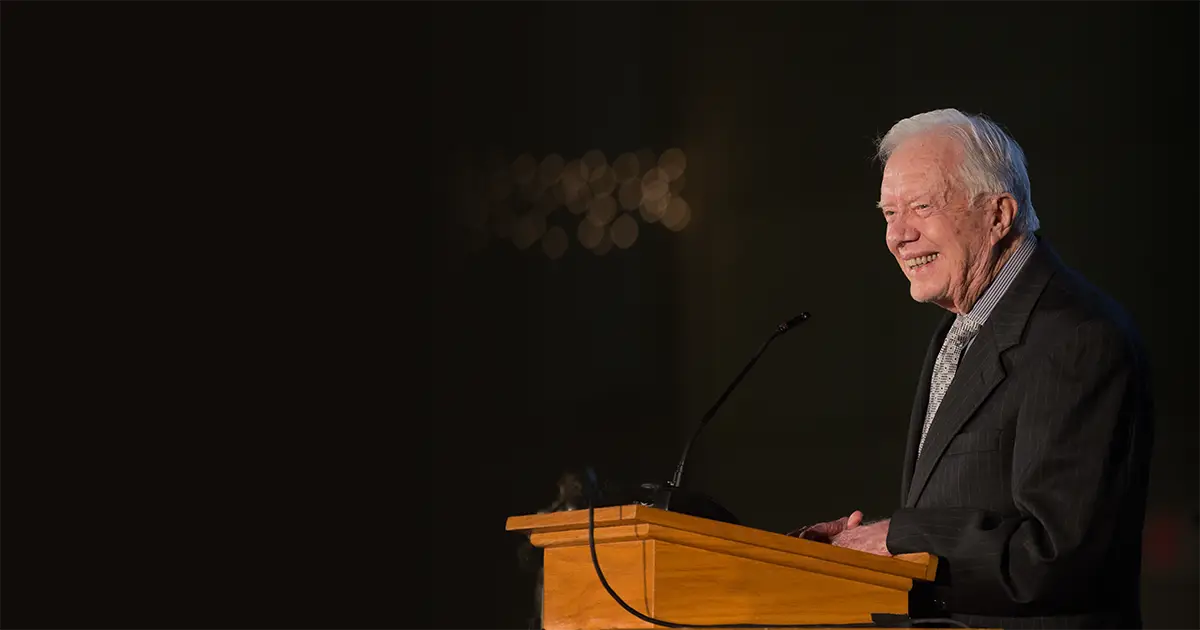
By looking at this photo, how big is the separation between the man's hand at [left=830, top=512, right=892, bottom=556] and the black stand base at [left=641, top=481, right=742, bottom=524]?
31 centimetres

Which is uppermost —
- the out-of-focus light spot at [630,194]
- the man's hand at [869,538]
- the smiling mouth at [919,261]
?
the out-of-focus light spot at [630,194]

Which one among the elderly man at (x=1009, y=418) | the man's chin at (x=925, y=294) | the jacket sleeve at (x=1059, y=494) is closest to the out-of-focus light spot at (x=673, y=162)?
the elderly man at (x=1009, y=418)

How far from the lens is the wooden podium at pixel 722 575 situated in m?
1.63

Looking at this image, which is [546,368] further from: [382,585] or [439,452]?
[382,585]

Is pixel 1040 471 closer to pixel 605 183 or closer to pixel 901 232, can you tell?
pixel 901 232

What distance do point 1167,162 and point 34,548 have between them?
344 centimetres

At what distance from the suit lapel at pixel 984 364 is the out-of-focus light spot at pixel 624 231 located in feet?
8.16

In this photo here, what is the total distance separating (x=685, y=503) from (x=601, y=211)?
9.80ft

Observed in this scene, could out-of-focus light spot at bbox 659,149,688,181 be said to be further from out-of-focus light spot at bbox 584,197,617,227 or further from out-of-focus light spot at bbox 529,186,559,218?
out-of-focus light spot at bbox 529,186,559,218

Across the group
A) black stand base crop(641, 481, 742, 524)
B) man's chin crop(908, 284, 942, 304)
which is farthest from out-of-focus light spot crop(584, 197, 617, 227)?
black stand base crop(641, 481, 742, 524)

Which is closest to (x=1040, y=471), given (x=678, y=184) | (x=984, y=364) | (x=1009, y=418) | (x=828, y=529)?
(x=1009, y=418)

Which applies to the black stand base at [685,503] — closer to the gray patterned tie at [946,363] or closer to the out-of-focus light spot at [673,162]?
the gray patterned tie at [946,363]

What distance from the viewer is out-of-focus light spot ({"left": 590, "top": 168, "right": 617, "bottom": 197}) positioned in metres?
4.72

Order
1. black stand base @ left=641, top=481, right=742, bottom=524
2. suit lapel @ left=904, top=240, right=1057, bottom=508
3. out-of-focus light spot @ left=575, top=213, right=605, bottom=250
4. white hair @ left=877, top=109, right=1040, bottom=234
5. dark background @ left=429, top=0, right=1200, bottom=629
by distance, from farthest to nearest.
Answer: out-of-focus light spot @ left=575, top=213, right=605, bottom=250
dark background @ left=429, top=0, right=1200, bottom=629
white hair @ left=877, top=109, right=1040, bottom=234
suit lapel @ left=904, top=240, right=1057, bottom=508
black stand base @ left=641, top=481, right=742, bottom=524
